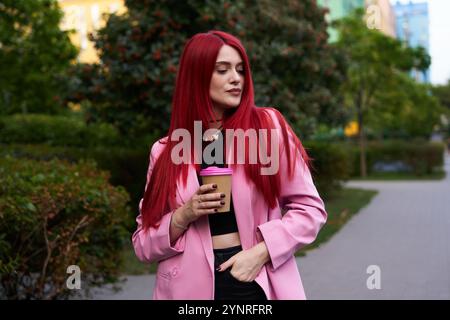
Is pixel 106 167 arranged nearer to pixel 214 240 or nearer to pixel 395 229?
pixel 395 229

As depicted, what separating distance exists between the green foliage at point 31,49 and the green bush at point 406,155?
14.0 meters

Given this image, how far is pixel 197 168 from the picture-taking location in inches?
85.2

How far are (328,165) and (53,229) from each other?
40.5 feet

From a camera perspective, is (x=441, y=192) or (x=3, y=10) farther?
(x=441, y=192)

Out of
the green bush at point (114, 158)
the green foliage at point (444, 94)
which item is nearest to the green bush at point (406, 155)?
the green bush at point (114, 158)

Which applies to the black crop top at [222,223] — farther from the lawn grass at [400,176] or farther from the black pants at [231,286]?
the lawn grass at [400,176]

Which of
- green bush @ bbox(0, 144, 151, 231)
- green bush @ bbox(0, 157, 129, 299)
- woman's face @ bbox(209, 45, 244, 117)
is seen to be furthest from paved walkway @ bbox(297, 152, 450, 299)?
woman's face @ bbox(209, 45, 244, 117)

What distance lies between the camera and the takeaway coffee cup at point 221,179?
76.4 inches

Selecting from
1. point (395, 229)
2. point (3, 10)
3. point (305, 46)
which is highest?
point (3, 10)

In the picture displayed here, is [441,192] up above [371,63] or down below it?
below

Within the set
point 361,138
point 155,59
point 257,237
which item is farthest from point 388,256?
point 361,138

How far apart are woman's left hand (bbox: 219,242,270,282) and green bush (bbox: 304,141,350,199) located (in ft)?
47.3

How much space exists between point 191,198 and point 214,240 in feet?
Answer: 0.62
